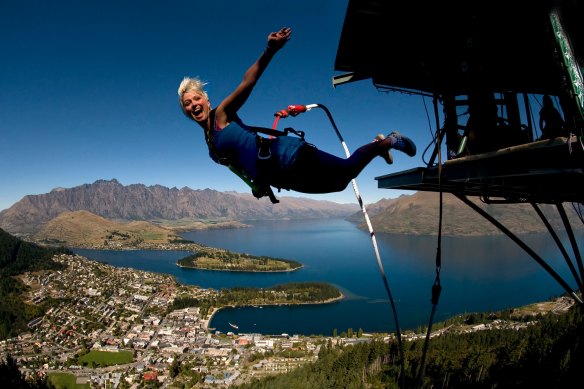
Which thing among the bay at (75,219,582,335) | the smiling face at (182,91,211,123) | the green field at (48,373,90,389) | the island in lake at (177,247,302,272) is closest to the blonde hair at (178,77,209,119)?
the smiling face at (182,91,211,123)

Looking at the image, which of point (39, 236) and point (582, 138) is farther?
point (39, 236)

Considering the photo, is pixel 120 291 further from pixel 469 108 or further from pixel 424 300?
pixel 469 108

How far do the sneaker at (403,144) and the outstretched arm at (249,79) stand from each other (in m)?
1.21

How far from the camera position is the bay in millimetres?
51500

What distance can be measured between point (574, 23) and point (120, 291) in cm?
8199

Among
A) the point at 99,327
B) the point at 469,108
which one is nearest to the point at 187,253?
the point at 99,327

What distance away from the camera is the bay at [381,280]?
169 ft

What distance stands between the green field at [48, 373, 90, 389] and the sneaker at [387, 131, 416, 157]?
4044 cm

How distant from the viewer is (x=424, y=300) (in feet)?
187

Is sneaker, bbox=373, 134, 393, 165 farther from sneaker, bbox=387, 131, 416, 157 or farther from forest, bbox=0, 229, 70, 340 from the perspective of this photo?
forest, bbox=0, 229, 70, 340

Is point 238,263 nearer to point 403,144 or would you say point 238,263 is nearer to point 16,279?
point 16,279

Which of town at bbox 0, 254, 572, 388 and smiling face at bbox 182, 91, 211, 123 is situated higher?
smiling face at bbox 182, 91, 211, 123

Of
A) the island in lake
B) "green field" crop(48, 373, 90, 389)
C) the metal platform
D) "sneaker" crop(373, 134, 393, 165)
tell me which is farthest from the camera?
the island in lake

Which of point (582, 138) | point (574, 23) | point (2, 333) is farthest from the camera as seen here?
point (2, 333)
